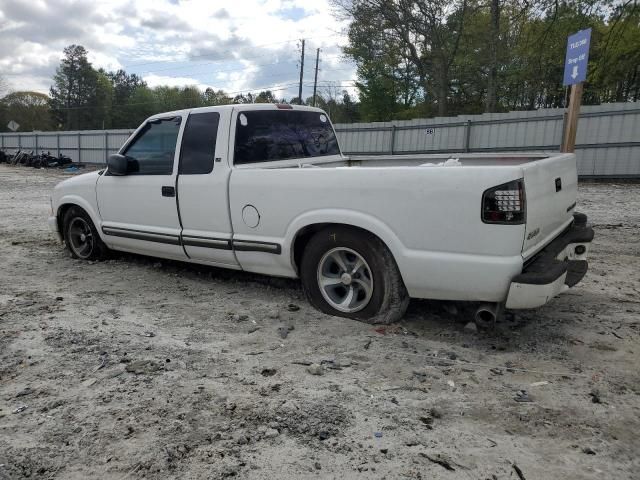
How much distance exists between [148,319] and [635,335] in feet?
12.2

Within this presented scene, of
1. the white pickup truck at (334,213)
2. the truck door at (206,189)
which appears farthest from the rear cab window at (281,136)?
the truck door at (206,189)

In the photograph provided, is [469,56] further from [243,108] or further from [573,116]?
[243,108]

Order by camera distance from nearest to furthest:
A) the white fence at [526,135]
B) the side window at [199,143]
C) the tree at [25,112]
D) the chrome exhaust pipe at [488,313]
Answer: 1. the chrome exhaust pipe at [488,313]
2. the side window at [199,143]
3. the white fence at [526,135]
4. the tree at [25,112]

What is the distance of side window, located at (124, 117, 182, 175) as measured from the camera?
4797mm

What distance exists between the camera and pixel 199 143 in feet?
14.9

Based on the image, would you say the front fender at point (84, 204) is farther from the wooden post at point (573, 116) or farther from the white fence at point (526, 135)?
the white fence at point (526, 135)

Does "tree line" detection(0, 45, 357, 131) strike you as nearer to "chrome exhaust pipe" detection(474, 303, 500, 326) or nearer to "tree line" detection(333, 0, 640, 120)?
"tree line" detection(333, 0, 640, 120)

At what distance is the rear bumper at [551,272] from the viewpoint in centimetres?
300

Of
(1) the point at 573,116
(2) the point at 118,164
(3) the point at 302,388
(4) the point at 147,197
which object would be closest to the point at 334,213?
(3) the point at 302,388

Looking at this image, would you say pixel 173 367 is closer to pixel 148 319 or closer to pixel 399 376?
pixel 148 319

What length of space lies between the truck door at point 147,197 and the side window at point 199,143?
0.45 ft

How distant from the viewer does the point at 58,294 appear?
4.66m

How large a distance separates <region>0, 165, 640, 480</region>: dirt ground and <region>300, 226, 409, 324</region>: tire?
145 mm

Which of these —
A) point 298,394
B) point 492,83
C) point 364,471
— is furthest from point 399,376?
point 492,83
